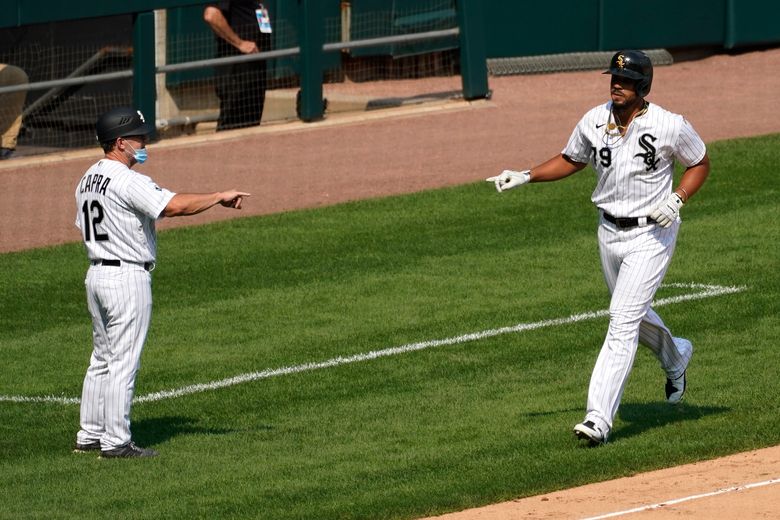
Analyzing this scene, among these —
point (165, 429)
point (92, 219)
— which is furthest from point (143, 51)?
point (92, 219)

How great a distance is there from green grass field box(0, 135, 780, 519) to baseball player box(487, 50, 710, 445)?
37 centimetres

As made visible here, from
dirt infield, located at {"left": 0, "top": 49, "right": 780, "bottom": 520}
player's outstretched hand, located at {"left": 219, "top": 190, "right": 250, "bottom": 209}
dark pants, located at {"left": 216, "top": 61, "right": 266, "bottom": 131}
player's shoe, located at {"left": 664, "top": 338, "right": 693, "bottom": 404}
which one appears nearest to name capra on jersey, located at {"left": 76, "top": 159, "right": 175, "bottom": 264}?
player's outstretched hand, located at {"left": 219, "top": 190, "right": 250, "bottom": 209}

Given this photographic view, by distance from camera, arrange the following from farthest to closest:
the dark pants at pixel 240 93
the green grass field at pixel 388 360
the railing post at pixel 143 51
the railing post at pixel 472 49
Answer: the railing post at pixel 472 49
the dark pants at pixel 240 93
the railing post at pixel 143 51
the green grass field at pixel 388 360

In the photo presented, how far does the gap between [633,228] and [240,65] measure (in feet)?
33.7

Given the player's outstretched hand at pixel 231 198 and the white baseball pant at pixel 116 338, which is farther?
the white baseball pant at pixel 116 338

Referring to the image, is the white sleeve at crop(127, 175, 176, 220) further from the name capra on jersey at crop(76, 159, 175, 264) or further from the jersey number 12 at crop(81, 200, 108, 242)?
the jersey number 12 at crop(81, 200, 108, 242)

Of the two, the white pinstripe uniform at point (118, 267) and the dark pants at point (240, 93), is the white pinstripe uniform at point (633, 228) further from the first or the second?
the dark pants at point (240, 93)

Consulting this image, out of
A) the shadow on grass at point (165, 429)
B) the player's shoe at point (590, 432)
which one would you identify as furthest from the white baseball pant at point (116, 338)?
the player's shoe at point (590, 432)

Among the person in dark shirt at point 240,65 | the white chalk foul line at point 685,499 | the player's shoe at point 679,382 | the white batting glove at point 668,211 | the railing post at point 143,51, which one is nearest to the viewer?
the white chalk foul line at point 685,499

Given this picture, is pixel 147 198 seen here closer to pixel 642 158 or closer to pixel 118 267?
pixel 118 267

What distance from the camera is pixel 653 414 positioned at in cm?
827

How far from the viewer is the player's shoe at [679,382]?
8148mm

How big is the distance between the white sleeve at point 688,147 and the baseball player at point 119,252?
2124 millimetres

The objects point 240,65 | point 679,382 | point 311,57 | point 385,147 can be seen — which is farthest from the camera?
point 311,57
